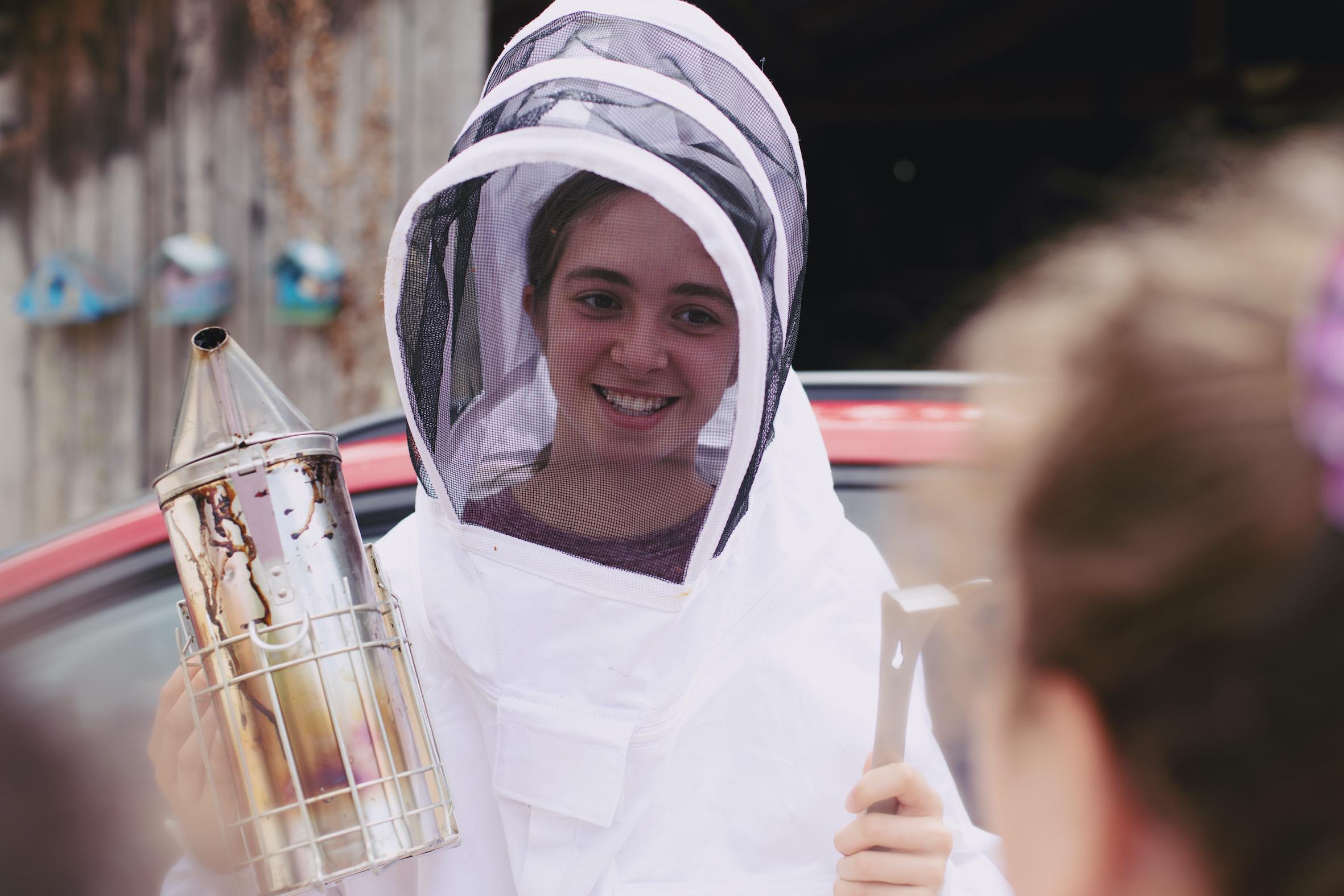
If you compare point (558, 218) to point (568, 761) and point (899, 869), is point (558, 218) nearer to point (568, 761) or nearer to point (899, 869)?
point (568, 761)

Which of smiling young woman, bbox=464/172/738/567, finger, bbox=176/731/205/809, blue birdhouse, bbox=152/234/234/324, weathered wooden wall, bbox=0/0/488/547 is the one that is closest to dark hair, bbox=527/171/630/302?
smiling young woman, bbox=464/172/738/567

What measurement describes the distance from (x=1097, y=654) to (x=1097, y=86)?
626 centimetres

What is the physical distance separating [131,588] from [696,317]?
4.59 feet

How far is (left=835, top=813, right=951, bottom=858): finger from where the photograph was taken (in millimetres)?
1206

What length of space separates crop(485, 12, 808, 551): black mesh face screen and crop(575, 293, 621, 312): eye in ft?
0.75

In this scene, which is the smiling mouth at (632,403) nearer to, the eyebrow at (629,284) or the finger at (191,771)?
the eyebrow at (629,284)

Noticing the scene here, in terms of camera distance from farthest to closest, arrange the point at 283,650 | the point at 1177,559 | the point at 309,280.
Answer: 1. the point at 309,280
2. the point at 283,650
3. the point at 1177,559

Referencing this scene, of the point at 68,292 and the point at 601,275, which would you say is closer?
the point at 601,275

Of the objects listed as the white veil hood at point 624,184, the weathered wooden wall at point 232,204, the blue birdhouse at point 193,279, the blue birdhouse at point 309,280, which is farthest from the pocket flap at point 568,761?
the blue birdhouse at point 193,279

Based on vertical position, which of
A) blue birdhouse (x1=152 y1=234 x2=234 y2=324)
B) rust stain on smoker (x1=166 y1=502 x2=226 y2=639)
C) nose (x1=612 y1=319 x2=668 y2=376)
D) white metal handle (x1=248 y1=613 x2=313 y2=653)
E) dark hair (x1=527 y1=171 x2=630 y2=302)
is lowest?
white metal handle (x1=248 y1=613 x2=313 y2=653)

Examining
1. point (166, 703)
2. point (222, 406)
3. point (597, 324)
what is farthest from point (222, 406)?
point (597, 324)

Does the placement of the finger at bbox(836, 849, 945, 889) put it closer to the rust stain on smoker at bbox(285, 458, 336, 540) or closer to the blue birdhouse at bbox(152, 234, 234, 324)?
the rust stain on smoker at bbox(285, 458, 336, 540)

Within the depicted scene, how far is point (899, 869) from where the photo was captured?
1.20m

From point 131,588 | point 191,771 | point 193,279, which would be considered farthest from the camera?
point 193,279
